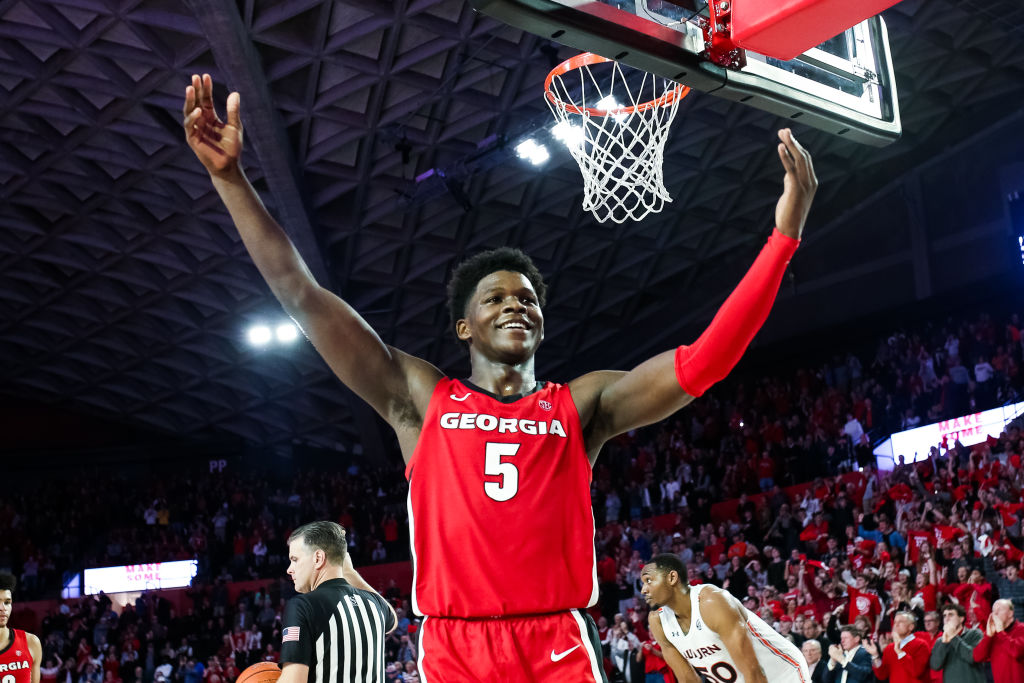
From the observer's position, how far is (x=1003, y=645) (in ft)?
28.2

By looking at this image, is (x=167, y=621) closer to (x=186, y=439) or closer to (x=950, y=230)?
(x=186, y=439)

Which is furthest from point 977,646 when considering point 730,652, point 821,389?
point 821,389

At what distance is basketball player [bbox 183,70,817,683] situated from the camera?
9.19ft

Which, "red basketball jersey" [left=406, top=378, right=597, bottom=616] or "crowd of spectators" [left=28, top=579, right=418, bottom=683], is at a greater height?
"red basketball jersey" [left=406, top=378, right=597, bottom=616]

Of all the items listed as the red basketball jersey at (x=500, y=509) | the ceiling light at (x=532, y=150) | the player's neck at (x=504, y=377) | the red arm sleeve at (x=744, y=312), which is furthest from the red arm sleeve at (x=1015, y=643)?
the ceiling light at (x=532, y=150)

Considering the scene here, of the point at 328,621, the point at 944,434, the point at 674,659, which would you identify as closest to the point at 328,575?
the point at 328,621

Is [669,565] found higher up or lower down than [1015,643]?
higher up

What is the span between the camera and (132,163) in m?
19.1

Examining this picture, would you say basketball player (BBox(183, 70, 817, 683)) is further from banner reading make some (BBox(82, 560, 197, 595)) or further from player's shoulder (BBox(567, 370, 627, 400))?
banner reading make some (BBox(82, 560, 197, 595))

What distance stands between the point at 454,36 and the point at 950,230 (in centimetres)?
1257

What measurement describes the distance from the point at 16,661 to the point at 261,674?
11.6 feet

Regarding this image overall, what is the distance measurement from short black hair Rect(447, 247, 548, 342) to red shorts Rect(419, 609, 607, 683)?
101 centimetres

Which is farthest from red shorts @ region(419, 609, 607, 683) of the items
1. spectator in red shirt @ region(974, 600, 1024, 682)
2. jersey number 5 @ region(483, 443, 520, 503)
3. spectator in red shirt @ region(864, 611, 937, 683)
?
spectator in red shirt @ region(864, 611, 937, 683)

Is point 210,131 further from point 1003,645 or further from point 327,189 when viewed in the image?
point 327,189
